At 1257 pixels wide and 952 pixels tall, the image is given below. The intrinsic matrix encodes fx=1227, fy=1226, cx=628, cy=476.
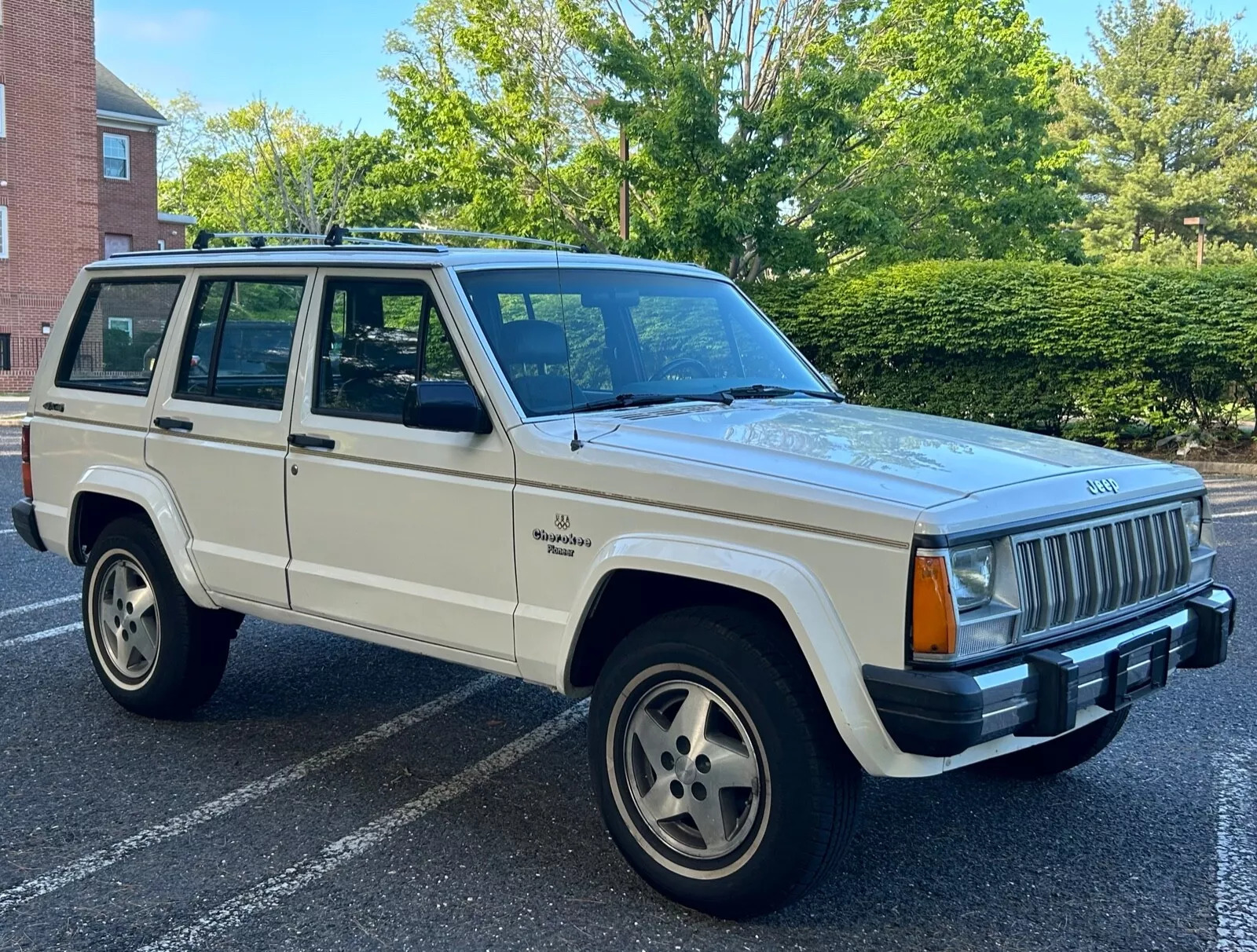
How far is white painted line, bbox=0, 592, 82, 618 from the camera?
24.0 feet

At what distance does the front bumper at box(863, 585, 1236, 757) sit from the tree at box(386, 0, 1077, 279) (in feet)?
48.9

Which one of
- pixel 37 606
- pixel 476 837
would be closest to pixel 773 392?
pixel 476 837

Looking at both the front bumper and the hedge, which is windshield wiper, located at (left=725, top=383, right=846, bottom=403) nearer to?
the front bumper

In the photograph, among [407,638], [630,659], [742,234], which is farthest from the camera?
[742,234]

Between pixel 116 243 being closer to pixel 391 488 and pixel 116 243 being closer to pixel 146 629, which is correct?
pixel 146 629

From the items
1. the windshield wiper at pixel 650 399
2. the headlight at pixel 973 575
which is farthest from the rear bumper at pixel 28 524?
the headlight at pixel 973 575

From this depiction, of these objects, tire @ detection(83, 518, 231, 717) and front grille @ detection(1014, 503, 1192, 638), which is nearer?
front grille @ detection(1014, 503, 1192, 638)

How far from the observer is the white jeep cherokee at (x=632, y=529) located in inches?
130

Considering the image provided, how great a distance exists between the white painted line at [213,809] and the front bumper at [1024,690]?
97.5 inches

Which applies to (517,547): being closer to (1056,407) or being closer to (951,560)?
(951,560)

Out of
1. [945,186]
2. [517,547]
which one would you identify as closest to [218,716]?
[517,547]

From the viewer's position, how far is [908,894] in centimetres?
377

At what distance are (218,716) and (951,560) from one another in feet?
11.8

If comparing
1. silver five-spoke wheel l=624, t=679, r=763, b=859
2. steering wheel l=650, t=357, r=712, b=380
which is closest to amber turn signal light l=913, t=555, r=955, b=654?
silver five-spoke wheel l=624, t=679, r=763, b=859
